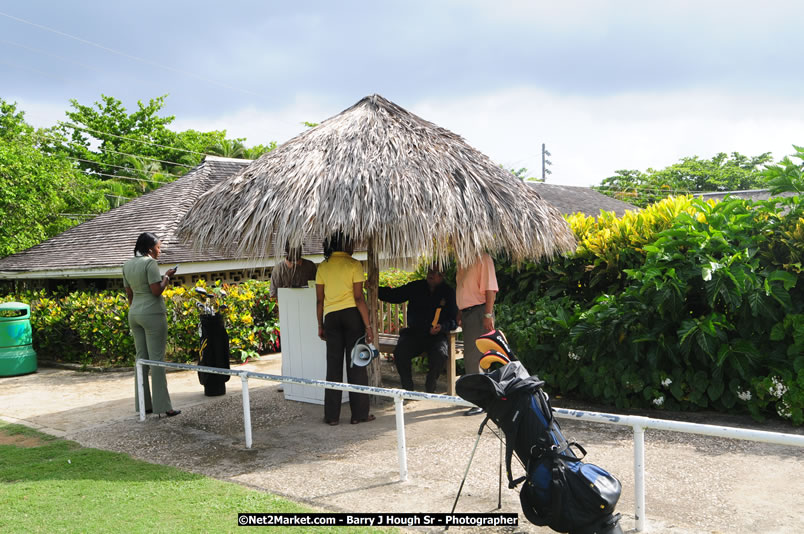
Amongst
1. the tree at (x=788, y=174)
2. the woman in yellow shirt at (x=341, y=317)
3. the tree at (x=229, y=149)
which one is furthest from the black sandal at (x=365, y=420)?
the tree at (x=229, y=149)

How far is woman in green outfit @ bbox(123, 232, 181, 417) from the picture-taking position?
710 centimetres

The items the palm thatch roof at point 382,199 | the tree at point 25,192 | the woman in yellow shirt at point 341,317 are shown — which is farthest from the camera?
the tree at point 25,192

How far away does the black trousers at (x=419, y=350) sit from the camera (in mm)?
7871

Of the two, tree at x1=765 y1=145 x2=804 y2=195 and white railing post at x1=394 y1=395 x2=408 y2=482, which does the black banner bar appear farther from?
tree at x1=765 y1=145 x2=804 y2=195

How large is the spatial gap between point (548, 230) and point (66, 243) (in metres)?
14.3

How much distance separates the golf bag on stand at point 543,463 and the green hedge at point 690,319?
3.45m

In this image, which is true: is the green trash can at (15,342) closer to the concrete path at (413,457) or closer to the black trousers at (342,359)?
the concrete path at (413,457)

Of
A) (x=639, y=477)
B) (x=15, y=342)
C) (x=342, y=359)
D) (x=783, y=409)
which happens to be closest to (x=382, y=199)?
(x=342, y=359)

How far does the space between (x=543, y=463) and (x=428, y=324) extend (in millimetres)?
4585

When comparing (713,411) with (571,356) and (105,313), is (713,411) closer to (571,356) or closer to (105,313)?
(571,356)

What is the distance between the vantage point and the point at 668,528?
12.6 feet

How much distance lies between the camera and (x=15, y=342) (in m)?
11.7

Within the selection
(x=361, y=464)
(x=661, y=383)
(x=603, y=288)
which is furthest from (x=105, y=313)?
(x=661, y=383)

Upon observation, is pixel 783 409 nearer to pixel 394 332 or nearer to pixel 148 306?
pixel 394 332
